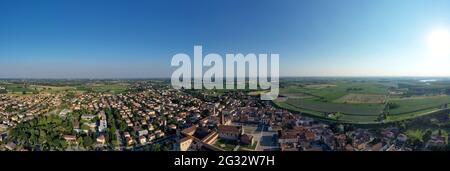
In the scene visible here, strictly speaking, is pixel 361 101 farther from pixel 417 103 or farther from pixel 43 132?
pixel 43 132

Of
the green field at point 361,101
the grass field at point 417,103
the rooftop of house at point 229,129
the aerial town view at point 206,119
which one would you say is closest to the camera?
the aerial town view at point 206,119

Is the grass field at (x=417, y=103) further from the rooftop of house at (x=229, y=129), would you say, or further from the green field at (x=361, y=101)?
the rooftop of house at (x=229, y=129)

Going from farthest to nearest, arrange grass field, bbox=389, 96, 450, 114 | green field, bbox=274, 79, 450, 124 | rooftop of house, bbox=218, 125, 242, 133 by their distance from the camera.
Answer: grass field, bbox=389, 96, 450, 114 → green field, bbox=274, 79, 450, 124 → rooftop of house, bbox=218, 125, 242, 133

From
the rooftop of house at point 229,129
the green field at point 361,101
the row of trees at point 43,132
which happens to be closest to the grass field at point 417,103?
the green field at point 361,101

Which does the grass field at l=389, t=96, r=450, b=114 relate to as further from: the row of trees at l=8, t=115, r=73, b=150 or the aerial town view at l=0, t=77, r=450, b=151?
the row of trees at l=8, t=115, r=73, b=150

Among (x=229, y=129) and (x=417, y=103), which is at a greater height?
(x=417, y=103)

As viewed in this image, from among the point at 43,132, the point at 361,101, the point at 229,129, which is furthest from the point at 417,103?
the point at 43,132

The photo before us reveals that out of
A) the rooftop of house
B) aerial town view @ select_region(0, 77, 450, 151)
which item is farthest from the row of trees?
the rooftop of house

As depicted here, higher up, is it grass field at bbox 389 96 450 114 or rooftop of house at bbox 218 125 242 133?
grass field at bbox 389 96 450 114

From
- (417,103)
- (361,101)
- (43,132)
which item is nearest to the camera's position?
(43,132)

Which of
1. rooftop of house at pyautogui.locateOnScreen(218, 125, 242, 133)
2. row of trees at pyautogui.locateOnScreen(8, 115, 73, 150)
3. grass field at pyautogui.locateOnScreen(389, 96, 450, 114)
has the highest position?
grass field at pyautogui.locateOnScreen(389, 96, 450, 114)
